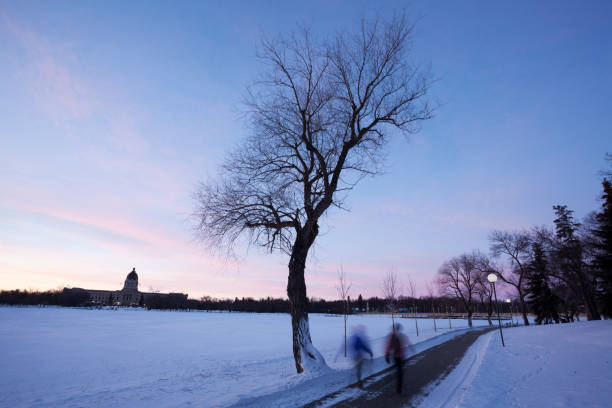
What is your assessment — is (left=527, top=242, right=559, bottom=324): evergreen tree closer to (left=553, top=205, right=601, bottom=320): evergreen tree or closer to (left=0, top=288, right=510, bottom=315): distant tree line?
(left=553, top=205, right=601, bottom=320): evergreen tree

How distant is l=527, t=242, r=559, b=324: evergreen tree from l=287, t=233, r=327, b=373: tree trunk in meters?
41.0

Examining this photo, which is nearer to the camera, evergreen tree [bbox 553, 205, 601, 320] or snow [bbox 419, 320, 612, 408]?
snow [bbox 419, 320, 612, 408]

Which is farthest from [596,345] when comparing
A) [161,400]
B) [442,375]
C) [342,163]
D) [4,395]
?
[4,395]

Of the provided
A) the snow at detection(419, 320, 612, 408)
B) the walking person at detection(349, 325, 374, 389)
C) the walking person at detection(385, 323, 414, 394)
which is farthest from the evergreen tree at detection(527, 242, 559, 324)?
the walking person at detection(349, 325, 374, 389)

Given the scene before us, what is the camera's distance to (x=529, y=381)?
8117 mm

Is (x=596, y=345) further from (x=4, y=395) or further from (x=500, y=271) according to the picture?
(x=500, y=271)

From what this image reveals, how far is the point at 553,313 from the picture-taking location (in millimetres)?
39719

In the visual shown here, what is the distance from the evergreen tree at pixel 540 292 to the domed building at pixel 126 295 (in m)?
169

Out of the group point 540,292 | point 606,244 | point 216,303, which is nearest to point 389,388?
point 606,244

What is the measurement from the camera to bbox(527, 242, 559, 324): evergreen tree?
38.9 metres

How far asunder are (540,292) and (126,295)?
613 ft

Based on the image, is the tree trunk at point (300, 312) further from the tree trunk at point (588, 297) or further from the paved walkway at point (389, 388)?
the tree trunk at point (588, 297)

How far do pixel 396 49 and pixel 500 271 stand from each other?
45144 millimetres

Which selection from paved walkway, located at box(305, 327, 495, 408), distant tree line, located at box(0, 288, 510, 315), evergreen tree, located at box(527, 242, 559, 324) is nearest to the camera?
paved walkway, located at box(305, 327, 495, 408)
